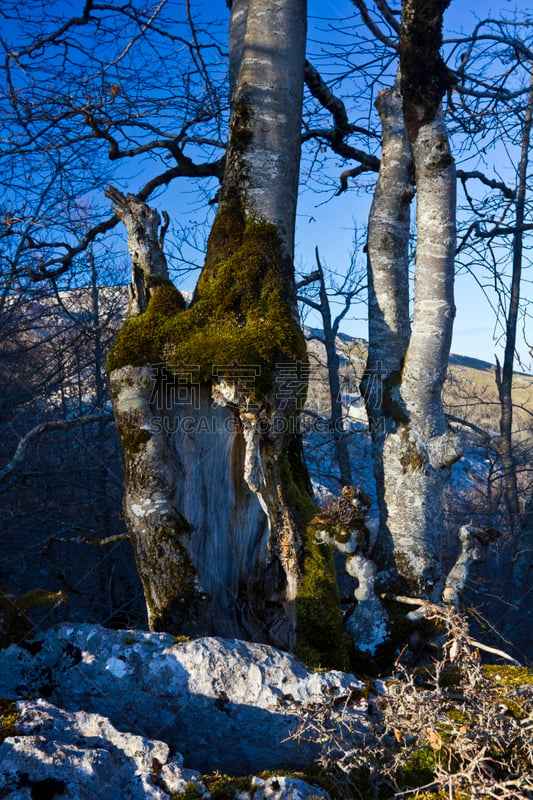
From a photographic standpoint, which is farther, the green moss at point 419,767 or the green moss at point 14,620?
the green moss at point 14,620

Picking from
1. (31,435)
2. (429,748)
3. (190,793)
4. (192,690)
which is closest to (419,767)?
(429,748)

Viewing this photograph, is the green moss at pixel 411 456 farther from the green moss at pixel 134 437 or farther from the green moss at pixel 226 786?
the green moss at pixel 226 786

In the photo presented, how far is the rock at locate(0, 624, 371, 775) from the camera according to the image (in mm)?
2033

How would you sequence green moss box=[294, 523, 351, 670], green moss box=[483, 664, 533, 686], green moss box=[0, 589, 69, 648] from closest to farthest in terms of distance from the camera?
green moss box=[0, 589, 69, 648] < green moss box=[483, 664, 533, 686] < green moss box=[294, 523, 351, 670]

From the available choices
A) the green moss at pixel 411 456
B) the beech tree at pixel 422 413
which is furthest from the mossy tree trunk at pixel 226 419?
the green moss at pixel 411 456

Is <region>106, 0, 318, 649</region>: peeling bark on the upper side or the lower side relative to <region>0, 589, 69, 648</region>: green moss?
upper

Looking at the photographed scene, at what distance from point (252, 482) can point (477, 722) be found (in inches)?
70.7

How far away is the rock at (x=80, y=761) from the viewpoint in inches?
57.2

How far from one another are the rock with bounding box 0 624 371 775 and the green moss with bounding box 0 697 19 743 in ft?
0.98

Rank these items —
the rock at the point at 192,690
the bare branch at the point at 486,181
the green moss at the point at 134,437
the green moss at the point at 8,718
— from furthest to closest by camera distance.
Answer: the bare branch at the point at 486,181, the green moss at the point at 134,437, the rock at the point at 192,690, the green moss at the point at 8,718

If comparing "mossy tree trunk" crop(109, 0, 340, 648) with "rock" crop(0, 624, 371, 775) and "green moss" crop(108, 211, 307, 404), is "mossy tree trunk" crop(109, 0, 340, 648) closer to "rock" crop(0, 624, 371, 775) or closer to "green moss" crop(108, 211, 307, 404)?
"green moss" crop(108, 211, 307, 404)

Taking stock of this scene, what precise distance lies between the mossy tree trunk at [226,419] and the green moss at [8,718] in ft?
4.60

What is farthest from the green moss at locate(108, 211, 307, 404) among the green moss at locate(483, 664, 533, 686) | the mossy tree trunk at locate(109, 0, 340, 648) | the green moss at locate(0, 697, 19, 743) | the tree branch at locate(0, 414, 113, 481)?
the green moss at locate(0, 697, 19, 743)

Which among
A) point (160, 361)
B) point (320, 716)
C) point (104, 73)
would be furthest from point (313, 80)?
point (320, 716)
